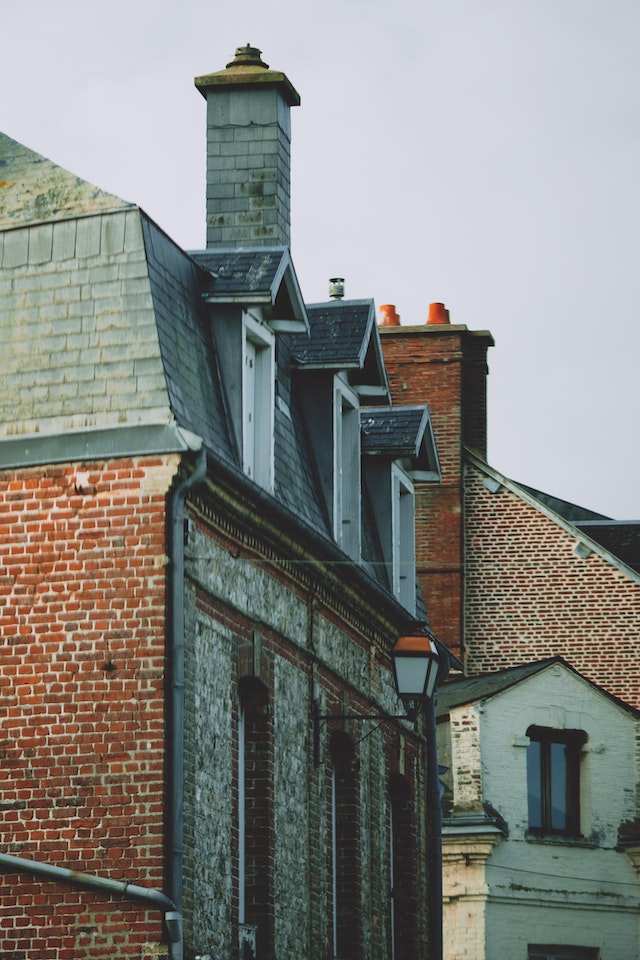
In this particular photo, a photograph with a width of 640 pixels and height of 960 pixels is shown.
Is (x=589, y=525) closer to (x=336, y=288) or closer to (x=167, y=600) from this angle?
(x=336, y=288)

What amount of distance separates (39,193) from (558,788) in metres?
16.1

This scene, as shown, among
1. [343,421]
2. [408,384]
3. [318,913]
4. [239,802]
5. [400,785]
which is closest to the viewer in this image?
[239,802]

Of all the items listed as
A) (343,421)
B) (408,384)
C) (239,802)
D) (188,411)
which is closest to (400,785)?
(343,421)

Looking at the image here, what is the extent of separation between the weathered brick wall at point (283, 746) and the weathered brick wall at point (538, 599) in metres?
11.5

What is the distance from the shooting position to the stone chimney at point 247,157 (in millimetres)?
20328

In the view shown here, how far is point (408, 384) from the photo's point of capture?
34.5 metres

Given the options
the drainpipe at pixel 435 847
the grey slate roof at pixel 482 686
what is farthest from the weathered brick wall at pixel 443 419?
the drainpipe at pixel 435 847

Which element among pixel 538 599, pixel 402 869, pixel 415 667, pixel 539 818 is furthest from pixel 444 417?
pixel 415 667

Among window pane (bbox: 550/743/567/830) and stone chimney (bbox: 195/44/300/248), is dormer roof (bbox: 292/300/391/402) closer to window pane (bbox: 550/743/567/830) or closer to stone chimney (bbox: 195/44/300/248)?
stone chimney (bbox: 195/44/300/248)

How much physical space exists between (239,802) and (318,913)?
6.60ft

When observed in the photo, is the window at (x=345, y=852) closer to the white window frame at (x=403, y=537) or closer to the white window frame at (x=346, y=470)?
the white window frame at (x=346, y=470)

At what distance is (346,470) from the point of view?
66.5 feet

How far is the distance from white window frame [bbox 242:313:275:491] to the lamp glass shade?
5.92 feet

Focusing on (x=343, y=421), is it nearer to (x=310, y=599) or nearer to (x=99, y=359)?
(x=310, y=599)
